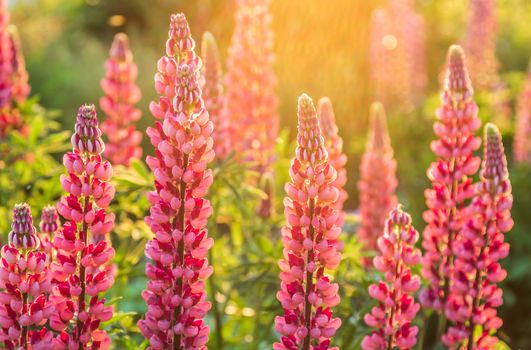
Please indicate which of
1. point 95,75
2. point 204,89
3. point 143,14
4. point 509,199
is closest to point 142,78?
point 95,75

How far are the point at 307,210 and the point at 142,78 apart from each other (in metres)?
10.5

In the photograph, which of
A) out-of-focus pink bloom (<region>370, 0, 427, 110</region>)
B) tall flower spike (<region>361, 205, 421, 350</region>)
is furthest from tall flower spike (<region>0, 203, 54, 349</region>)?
out-of-focus pink bloom (<region>370, 0, 427, 110</region>)

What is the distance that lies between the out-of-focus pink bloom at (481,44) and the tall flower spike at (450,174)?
5.34 m

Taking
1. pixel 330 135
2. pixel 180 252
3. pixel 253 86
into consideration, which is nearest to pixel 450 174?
pixel 330 135

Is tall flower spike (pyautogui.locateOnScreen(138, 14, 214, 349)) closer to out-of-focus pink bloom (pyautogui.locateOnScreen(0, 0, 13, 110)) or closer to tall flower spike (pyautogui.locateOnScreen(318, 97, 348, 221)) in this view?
tall flower spike (pyautogui.locateOnScreen(318, 97, 348, 221))

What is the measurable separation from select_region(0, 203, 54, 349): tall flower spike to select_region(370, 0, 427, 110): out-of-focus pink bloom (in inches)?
262

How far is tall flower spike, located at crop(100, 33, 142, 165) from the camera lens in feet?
16.5

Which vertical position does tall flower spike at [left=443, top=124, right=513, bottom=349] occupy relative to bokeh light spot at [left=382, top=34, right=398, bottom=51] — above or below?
below

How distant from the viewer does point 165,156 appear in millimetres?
2723

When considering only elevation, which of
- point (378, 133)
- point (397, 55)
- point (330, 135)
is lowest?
point (330, 135)

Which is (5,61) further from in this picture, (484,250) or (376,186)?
(484,250)

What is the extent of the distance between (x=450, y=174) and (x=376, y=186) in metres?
1.39

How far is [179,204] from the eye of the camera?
2.73 m

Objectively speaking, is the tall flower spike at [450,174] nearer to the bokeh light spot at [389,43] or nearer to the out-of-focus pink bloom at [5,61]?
the out-of-focus pink bloom at [5,61]
